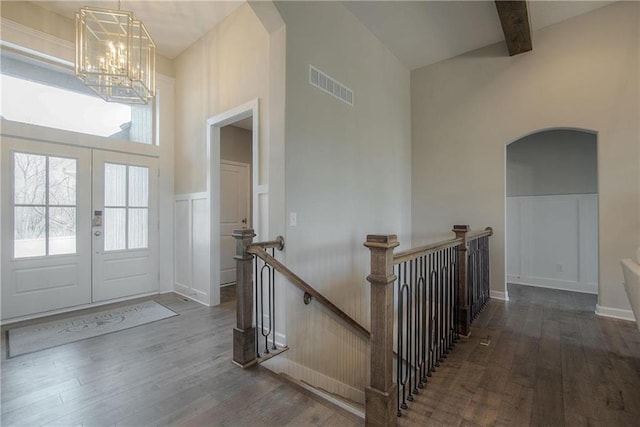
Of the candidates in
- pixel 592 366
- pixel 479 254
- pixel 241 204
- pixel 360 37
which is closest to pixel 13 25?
pixel 241 204

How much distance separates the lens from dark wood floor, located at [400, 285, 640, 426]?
5.57 ft

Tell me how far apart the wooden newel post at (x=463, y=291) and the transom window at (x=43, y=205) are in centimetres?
449

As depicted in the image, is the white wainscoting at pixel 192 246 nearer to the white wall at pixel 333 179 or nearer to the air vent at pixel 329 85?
the white wall at pixel 333 179

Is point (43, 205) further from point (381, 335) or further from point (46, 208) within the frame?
point (381, 335)

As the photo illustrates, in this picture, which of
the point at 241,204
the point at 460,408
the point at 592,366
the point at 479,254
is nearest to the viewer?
the point at 460,408

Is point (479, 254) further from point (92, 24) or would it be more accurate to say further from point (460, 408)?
point (92, 24)

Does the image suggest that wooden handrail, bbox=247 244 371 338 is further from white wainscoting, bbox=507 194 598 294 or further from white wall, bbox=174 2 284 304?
white wainscoting, bbox=507 194 598 294

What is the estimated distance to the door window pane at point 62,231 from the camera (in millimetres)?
3406

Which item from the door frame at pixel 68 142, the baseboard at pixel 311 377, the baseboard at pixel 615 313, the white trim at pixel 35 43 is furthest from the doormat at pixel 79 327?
the baseboard at pixel 615 313

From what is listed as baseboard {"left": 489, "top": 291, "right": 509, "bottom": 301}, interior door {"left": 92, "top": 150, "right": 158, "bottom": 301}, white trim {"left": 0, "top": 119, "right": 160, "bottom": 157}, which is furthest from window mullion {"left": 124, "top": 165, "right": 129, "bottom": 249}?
baseboard {"left": 489, "top": 291, "right": 509, "bottom": 301}

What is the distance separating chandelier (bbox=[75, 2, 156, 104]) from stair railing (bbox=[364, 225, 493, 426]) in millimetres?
2584

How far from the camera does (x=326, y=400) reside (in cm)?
188

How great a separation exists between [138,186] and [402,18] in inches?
167

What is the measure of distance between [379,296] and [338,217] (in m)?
1.76
